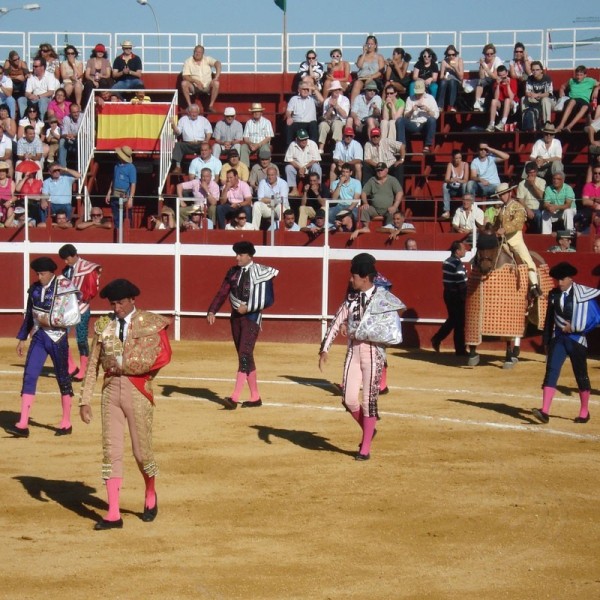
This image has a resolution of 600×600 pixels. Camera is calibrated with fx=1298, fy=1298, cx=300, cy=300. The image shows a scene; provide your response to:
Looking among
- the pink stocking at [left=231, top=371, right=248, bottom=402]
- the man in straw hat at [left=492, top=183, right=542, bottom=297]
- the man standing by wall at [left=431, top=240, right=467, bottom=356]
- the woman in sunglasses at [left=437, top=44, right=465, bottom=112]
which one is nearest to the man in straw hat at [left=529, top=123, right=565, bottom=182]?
the woman in sunglasses at [left=437, top=44, right=465, bottom=112]

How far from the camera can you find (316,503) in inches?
352

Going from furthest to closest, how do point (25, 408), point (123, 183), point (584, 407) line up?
1. point (123, 183)
2. point (584, 407)
3. point (25, 408)

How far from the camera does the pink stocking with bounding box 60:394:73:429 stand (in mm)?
11227

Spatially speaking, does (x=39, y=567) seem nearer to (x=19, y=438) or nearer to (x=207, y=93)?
(x=19, y=438)

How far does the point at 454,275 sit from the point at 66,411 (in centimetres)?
656

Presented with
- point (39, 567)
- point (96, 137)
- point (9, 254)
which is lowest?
point (39, 567)

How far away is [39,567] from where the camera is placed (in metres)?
7.46

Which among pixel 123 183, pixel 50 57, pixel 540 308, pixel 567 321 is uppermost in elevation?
pixel 50 57

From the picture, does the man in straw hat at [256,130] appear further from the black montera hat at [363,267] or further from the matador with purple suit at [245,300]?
the black montera hat at [363,267]

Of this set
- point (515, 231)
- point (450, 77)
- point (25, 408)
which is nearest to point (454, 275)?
point (515, 231)

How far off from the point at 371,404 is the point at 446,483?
33.6 inches

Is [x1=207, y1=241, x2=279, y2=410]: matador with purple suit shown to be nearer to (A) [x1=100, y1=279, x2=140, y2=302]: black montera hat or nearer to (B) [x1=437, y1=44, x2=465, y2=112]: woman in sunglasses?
(A) [x1=100, y1=279, x2=140, y2=302]: black montera hat

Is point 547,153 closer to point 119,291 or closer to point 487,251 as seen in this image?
point 487,251

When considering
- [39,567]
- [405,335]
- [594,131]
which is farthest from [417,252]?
[39,567]
